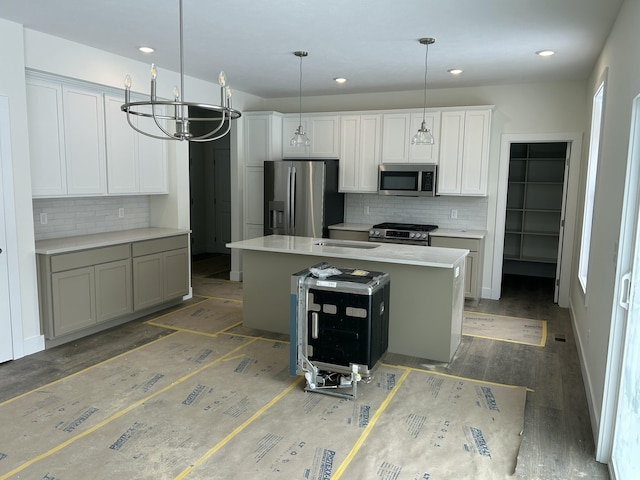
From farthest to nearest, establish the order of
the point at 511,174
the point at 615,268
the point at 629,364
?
the point at 511,174, the point at 615,268, the point at 629,364

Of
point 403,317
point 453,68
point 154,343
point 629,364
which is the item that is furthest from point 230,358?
point 453,68

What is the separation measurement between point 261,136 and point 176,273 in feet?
7.68

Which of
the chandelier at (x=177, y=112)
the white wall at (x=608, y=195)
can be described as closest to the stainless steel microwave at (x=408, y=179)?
the chandelier at (x=177, y=112)

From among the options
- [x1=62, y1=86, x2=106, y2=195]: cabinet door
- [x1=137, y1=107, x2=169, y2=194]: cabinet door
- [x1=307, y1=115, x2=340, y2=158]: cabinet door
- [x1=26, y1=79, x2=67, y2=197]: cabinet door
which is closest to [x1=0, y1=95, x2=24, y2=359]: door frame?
[x1=26, y1=79, x2=67, y2=197]: cabinet door

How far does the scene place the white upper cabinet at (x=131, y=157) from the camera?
4914mm

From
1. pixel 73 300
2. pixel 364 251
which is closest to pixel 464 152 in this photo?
pixel 364 251

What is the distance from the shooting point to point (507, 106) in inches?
234

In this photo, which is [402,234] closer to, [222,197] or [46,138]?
[46,138]

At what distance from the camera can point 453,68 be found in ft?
16.7

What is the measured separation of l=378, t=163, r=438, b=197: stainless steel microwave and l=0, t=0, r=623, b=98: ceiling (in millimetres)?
1122

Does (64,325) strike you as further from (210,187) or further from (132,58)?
(210,187)

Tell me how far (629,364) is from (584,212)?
116 inches

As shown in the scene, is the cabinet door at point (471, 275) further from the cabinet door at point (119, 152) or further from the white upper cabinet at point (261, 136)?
the cabinet door at point (119, 152)

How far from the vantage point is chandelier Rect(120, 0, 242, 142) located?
7.43 ft
